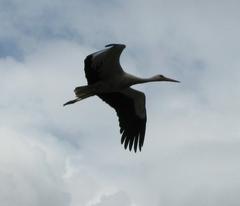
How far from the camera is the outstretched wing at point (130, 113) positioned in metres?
24.2

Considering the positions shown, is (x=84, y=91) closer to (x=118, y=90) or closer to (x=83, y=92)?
(x=83, y=92)

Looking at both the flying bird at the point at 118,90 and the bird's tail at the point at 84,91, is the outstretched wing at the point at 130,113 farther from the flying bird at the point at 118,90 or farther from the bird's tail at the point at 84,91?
the bird's tail at the point at 84,91

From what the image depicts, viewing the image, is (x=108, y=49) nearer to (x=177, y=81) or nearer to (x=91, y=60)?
(x=91, y=60)

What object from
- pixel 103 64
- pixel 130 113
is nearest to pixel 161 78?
pixel 130 113

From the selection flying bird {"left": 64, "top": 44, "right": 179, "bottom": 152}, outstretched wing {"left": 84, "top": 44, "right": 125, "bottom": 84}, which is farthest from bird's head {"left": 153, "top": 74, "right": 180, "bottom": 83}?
outstretched wing {"left": 84, "top": 44, "right": 125, "bottom": 84}

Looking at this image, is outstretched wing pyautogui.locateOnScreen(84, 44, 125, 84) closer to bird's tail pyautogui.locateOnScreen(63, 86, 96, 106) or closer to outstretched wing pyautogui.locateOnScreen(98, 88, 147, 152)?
bird's tail pyautogui.locateOnScreen(63, 86, 96, 106)

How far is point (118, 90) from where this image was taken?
2317 cm

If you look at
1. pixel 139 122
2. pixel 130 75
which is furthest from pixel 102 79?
pixel 139 122

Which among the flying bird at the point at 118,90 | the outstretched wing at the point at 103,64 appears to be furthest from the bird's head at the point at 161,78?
the outstretched wing at the point at 103,64

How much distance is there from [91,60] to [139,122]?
3391 millimetres

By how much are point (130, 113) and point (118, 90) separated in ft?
5.41

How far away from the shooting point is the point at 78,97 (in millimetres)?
23234

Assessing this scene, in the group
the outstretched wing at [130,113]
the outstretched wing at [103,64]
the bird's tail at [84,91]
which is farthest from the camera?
the outstretched wing at [130,113]

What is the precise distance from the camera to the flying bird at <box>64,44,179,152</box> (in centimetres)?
2230
